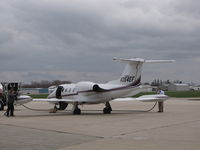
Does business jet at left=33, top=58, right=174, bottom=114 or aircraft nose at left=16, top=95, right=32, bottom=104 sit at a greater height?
business jet at left=33, top=58, right=174, bottom=114

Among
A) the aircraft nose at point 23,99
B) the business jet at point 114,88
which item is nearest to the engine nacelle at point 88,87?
the business jet at point 114,88

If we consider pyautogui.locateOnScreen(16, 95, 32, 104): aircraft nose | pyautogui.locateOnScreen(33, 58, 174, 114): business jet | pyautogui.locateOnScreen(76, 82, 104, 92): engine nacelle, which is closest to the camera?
pyautogui.locateOnScreen(33, 58, 174, 114): business jet

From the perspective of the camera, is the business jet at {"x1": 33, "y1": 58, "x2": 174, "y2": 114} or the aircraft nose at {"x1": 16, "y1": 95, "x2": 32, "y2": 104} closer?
the business jet at {"x1": 33, "y1": 58, "x2": 174, "y2": 114}

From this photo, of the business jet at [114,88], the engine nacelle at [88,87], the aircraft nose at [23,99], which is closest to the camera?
the business jet at [114,88]

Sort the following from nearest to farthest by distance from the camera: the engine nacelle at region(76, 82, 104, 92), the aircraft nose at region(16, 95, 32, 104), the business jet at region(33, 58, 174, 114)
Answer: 1. the business jet at region(33, 58, 174, 114)
2. the engine nacelle at region(76, 82, 104, 92)
3. the aircraft nose at region(16, 95, 32, 104)

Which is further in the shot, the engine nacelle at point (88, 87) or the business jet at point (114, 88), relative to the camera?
the engine nacelle at point (88, 87)

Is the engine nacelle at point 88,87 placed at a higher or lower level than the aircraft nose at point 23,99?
higher

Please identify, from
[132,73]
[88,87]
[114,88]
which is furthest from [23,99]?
[132,73]

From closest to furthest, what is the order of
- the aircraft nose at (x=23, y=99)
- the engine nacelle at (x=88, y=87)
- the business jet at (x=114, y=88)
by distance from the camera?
the business jet at (x=114, y=88)
the engine nacelle at (x=88, y=87)
the aircraft nose at (x=23, y=99)

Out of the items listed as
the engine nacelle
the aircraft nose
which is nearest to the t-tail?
the engine nacelle

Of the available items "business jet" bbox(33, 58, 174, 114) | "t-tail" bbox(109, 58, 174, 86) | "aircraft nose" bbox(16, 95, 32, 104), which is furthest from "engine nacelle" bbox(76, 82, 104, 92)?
"aircraft nose" bbox(16, 95, 32, 104)

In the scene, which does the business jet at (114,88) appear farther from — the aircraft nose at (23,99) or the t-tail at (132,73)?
the aircraft nose at (23,99)

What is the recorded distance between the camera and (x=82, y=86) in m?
25.4

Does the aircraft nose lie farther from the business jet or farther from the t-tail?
the t-tail
